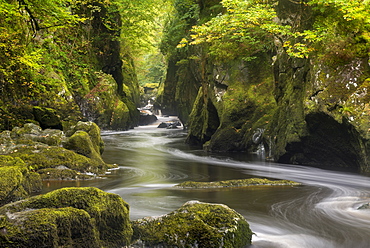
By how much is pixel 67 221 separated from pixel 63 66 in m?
12.5

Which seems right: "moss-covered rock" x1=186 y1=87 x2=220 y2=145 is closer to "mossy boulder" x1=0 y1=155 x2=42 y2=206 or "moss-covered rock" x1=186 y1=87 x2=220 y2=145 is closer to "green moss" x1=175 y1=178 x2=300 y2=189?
"green moss" x1=175 y1=178 x2=300 y2=189

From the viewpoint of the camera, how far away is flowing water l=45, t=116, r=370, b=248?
5.13m

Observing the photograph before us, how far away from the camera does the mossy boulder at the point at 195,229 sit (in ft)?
13.3

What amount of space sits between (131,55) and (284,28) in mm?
23261

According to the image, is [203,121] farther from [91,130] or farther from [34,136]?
[34,136]

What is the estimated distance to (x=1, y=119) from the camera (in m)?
10.4

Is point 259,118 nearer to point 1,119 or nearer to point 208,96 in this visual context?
point 208,96

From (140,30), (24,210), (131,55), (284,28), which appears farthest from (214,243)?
(131,55)

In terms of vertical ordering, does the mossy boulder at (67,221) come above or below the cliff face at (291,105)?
below

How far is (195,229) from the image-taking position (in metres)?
4.11

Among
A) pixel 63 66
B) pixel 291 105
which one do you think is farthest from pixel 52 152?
pixel 291 105

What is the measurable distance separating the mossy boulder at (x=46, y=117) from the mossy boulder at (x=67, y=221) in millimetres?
8185

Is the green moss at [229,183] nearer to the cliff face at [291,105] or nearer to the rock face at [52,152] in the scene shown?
the rock face at [52,152]

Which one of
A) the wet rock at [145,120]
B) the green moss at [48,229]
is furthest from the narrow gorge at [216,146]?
the wet rock at [145,120]
